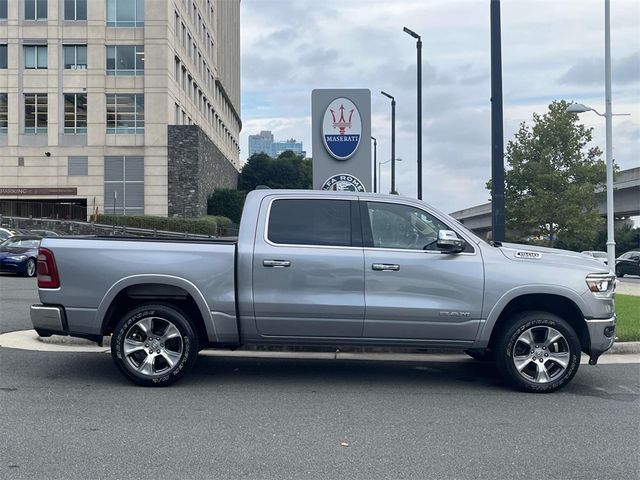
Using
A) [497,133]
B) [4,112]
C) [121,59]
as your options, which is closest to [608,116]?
[497,133]

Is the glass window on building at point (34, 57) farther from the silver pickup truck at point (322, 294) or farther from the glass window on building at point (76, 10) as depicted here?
the silver pickup truck at point (322, 294)

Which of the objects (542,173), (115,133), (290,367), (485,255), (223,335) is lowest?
(290,367)

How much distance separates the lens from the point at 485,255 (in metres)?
6.95

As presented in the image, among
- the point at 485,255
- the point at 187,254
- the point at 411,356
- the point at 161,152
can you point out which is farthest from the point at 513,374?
the point at 161,152

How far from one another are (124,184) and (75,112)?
5769 mm

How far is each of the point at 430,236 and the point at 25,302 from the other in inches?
400

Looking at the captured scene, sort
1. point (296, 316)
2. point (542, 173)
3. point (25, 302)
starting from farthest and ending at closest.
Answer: point (542, 173), point (25, 302), point (296, 316)

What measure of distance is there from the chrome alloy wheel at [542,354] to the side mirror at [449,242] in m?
1.10

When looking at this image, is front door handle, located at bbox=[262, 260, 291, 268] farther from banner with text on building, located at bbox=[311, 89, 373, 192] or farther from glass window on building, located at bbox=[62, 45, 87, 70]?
glass window on building, located at bbox=[62, 45, 87, 70]

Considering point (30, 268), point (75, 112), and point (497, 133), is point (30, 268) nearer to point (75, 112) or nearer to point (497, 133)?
point (497, 133)

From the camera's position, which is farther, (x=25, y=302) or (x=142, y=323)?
(x=25, y=302)

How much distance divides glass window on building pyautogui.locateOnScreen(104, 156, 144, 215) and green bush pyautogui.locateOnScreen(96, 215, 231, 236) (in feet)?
11.4

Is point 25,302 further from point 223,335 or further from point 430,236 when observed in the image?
point 430,236

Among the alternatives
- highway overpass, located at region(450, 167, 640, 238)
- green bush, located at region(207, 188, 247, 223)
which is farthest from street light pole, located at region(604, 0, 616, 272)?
green bush, located at region(207, 188, 247, 223)
